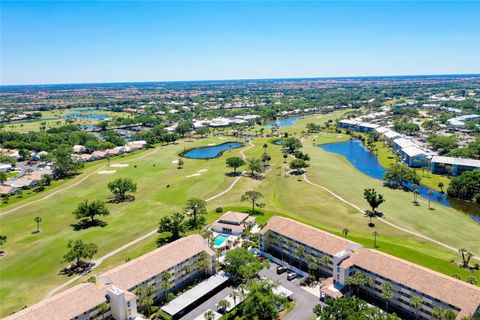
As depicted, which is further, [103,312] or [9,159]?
[9,159]

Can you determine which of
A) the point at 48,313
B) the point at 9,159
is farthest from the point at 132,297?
the point at 9,159

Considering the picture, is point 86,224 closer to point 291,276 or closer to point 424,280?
point 291,276

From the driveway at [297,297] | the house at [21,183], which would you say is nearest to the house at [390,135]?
the driveway at [297,297]

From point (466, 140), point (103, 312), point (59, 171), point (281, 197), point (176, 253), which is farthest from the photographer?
point (466, 140)

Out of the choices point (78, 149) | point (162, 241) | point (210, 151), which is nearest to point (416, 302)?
point (162, 241)

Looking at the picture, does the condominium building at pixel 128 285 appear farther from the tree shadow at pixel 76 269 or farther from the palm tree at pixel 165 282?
the tree shadow at pixel 76 269

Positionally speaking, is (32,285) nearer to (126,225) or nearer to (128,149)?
(126,225)
